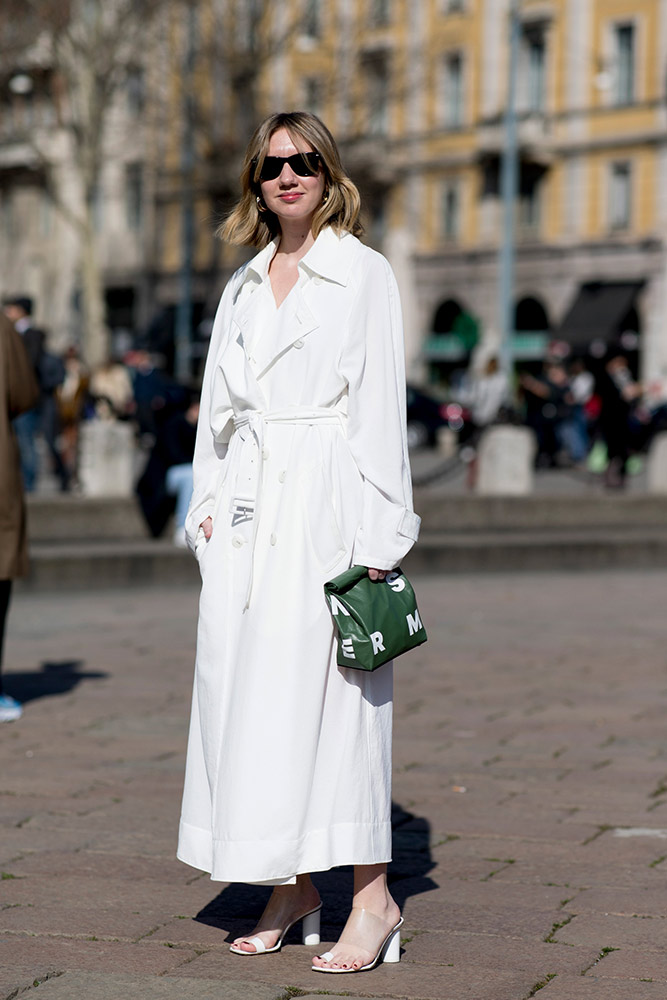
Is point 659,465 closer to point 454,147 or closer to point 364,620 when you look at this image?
point 364,620

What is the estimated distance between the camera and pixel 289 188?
13.4ft

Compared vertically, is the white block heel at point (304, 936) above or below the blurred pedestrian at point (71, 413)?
below

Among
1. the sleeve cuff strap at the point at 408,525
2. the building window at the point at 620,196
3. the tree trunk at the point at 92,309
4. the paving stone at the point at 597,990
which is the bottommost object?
the paving stone at the point at 597,990

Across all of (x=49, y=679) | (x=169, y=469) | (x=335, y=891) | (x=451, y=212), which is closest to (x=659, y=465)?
(x=169, y=469)

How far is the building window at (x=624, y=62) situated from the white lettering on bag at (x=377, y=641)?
135ft

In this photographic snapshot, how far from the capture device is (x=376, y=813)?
13.1ft

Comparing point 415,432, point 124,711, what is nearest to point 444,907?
point 124,711

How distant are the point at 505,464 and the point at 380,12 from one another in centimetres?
2652

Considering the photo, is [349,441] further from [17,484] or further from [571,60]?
[571,60]

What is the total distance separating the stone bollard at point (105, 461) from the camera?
1667cm

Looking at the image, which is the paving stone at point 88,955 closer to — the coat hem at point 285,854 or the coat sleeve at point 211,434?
the coat hem at point 285,854

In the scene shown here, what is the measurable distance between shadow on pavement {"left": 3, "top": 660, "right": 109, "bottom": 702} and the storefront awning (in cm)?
3459

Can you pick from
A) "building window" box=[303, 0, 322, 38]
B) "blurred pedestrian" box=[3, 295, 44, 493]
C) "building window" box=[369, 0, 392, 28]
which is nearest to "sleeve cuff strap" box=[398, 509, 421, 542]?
"blurred pedestrian" box=[3, 295, 44, 493]

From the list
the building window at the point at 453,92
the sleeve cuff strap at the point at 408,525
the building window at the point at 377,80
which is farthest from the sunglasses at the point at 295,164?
the building window at the point at 453,92
